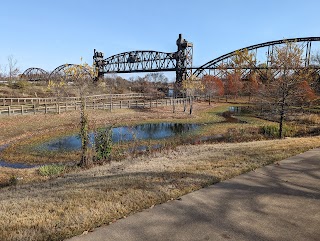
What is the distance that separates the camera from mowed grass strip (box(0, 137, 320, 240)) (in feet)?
16.7

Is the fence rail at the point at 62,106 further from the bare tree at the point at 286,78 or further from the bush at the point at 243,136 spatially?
the bare tree at the point at 286,78

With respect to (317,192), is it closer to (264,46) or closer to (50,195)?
(50,195)

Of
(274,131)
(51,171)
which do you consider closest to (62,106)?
(51,171)

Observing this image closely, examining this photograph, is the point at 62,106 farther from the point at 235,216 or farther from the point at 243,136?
the point at 235,216

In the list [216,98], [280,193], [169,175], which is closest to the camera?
[280,193]

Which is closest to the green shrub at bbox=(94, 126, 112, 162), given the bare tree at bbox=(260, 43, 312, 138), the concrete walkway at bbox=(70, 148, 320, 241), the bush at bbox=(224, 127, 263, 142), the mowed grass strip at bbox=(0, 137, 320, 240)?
the mowed grass strip at bbox=(0, 137, 320, 240)

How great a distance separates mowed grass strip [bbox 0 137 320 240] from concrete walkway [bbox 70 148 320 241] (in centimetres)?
39

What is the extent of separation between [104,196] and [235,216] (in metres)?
3.14

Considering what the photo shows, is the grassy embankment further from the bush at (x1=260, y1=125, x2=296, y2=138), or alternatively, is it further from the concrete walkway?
the bush at (x1=260, y1=125, x2=296, y2=138)

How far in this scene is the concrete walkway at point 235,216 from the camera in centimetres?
473

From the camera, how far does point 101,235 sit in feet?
15.4

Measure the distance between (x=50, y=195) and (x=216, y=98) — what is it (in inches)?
3053

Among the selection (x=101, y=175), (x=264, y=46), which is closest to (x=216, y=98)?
(x=264, y=46)

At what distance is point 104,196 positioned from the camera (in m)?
6.57
